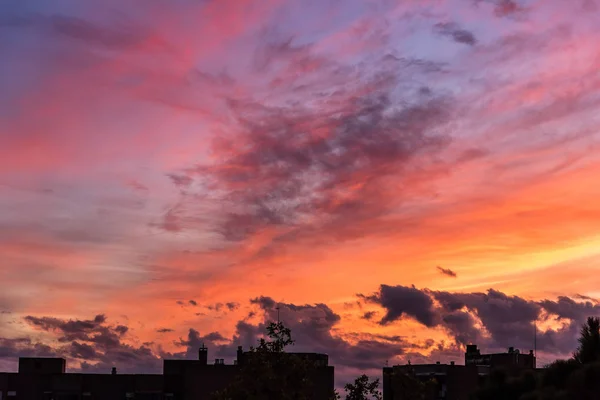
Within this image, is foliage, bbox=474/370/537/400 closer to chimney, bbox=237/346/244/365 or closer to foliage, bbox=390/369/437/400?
foliage, bbox=390/369/437/400

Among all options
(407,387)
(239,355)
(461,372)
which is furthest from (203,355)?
(407,387)

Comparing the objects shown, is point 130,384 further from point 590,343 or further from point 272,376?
point 590,343

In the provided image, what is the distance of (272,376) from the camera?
59.0 m

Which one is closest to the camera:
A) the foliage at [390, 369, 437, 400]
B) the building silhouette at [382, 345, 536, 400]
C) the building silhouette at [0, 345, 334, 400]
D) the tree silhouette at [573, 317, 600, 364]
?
the tree silhouette at [573, 317, 600, 364]

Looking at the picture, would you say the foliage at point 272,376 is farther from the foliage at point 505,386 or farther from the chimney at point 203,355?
the chimney at point 203,355

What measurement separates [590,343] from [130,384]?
95.1 metres

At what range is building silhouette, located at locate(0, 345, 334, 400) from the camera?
436 feet

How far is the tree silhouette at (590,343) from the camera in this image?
170 feet

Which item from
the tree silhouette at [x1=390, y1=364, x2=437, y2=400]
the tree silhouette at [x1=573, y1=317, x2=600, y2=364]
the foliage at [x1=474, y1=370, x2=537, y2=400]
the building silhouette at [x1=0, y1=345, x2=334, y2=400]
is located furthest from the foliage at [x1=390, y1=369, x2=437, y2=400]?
the building silhouette at [x1=0, y1=345, x2=334, y2=400]

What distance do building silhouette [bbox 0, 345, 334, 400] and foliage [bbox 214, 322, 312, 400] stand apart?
72338mm

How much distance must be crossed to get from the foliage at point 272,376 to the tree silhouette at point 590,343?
18472mm

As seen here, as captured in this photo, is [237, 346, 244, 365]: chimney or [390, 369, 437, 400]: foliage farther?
[237, 346, 244, 365]: chimney

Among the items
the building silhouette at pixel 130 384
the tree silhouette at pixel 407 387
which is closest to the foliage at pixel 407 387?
the tree silhouette at pixel 407 387

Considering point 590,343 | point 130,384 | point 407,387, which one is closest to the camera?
point 590,343
